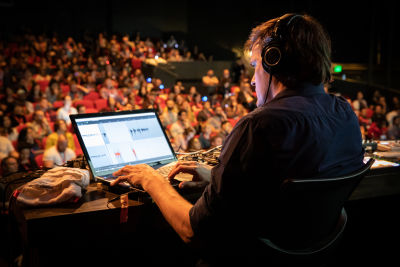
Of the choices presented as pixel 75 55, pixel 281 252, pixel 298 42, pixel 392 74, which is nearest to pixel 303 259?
pixel 281 252

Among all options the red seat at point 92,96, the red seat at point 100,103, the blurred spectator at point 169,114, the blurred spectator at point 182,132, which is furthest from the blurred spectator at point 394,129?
the red seat at point 92,96

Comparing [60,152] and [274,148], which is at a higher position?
[274,148]

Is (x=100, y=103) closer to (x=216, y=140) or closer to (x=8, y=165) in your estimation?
(x=216, y=140)

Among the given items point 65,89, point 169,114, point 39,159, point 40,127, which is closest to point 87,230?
point 39,159

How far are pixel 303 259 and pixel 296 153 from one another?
0.28m

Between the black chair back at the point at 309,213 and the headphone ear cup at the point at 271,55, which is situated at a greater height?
the headphone ear cup at the point at 271,55

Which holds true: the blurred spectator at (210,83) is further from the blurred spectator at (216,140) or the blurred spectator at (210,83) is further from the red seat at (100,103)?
the blurred spectator at (216,140)

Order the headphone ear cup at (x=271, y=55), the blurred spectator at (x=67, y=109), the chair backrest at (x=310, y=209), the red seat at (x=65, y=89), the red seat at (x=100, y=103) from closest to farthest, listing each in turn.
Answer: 1. the chair backrest at (x=310, y=209)
2. the headphone ear cup at (x=271, y=55)
3. the blurred spectator at (x=67, y=109)
4. the red seat at (x=100, y=103)
5. the red seat at (x=65, y=89)

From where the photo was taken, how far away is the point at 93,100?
275 inches

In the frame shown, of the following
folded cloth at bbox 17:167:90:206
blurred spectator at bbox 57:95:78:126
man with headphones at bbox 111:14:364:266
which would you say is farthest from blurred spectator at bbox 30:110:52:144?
man with headphones at bbox 111:14:364:266

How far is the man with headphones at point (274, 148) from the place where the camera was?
75 cm

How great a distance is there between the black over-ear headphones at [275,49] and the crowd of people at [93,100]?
225 cm

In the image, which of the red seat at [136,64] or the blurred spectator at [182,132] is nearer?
the blurred spectator at [182,132]

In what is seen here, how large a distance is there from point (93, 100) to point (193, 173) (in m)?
6.24
